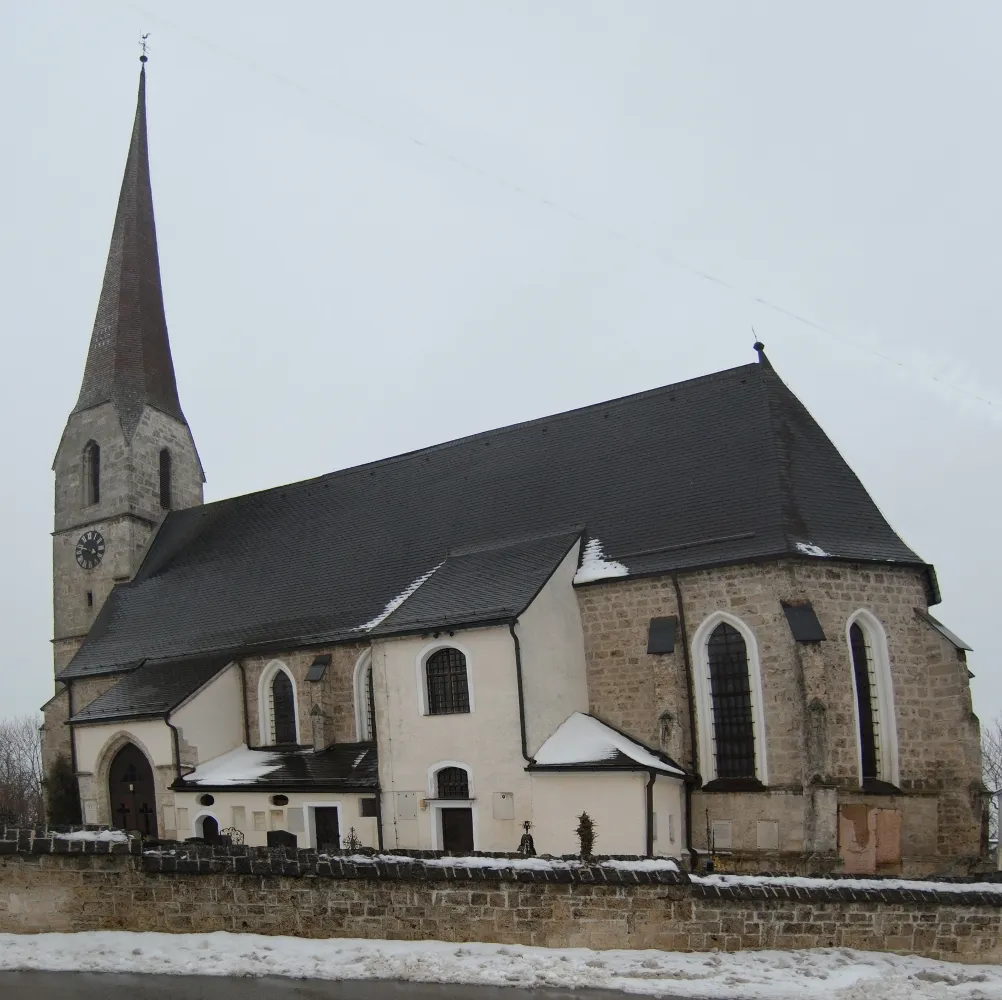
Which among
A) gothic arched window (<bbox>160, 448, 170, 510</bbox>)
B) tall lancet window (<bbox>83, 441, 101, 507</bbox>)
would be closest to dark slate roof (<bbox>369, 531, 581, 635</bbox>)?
gothic arched window (<bbox>160, 448, 170, 510</bbox>)

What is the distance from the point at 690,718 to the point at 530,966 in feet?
28.8

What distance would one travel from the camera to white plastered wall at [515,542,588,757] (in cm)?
1781

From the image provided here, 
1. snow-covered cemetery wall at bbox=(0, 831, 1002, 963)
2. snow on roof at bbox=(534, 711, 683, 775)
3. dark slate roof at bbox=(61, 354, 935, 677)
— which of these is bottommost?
snow-covered cemetery wall at bbox=(0, 831, 1002, 963)

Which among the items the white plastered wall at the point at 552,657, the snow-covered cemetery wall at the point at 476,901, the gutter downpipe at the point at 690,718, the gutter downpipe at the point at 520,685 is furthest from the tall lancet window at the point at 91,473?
the snow-covered cemetery wall at the point at 476,901

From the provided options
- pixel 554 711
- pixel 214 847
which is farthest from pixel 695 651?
pixel 214 847

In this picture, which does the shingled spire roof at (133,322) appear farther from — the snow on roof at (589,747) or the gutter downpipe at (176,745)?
the snow on roof at (589,747)

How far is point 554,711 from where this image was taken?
18250 mm

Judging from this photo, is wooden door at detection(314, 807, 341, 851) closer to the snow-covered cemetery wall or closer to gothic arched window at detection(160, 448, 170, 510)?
the snow-covered cemetery wall

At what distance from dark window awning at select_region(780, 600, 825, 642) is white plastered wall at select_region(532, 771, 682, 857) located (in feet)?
10.8

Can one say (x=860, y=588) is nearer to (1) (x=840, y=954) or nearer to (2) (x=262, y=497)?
(1) (x=840, y=954)

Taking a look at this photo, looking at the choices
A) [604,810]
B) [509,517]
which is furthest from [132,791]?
[604,810]

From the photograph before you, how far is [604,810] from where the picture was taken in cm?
1638

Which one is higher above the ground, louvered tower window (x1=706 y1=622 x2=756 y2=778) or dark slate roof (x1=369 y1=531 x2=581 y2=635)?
dark slate roof (x1=369 y1=531 x2=581 y2=635)

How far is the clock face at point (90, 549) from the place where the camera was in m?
30.7
